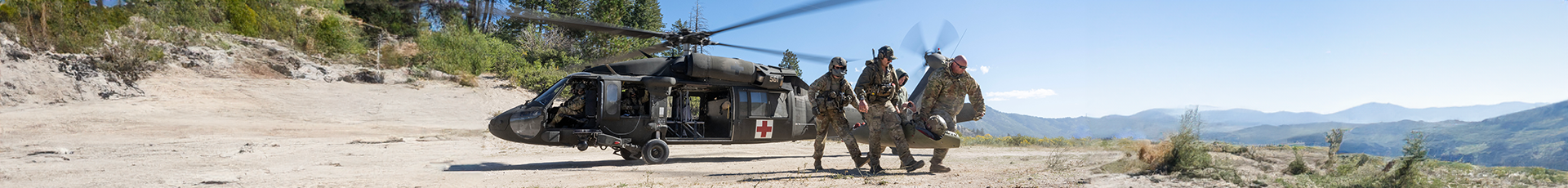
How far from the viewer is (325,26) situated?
30.0 metres

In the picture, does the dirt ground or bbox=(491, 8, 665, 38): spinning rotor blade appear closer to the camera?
the dirt ground

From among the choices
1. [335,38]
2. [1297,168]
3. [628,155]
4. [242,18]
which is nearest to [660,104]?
[628,155]

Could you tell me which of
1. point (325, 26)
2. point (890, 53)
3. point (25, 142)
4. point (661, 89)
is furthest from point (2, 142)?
point (325, 26)

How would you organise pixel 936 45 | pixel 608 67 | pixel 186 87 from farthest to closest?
1. pixel 186 87
2. pixel 936 45
3. pixel 608 67

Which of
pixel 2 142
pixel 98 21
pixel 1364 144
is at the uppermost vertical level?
pixel 98 21

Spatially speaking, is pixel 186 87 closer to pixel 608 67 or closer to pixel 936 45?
pixel 608 67

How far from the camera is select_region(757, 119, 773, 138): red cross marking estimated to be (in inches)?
360

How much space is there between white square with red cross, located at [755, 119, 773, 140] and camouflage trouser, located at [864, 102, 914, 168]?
2.77m

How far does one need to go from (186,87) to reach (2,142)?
9587mm

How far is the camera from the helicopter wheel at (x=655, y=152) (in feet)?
27.3

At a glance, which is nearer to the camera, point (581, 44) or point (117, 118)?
point (117, 118)

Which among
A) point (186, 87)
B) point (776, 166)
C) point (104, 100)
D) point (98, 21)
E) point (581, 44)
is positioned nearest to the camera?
point (776, 166)

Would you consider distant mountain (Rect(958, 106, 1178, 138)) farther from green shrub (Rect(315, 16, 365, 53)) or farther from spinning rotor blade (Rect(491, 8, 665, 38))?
green shrub (Rect(315, 16, 365, 53))

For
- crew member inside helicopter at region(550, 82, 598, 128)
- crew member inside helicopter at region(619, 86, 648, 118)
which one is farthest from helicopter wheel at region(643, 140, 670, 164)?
crew member inside helicopter at region(550, 82, 598, 128)
